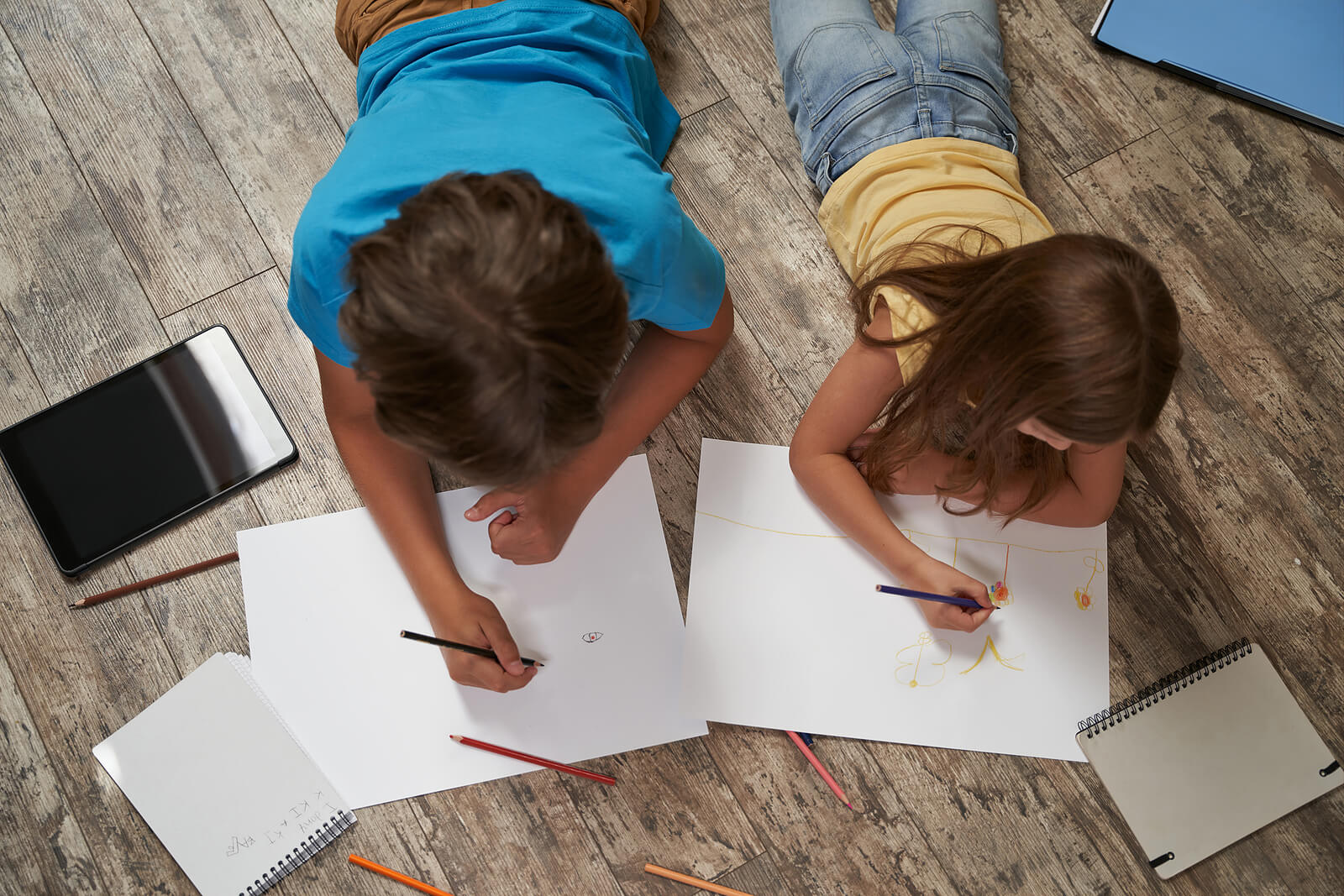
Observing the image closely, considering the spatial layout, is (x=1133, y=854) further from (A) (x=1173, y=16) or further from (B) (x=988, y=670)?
(A) (x=1173, y=16)

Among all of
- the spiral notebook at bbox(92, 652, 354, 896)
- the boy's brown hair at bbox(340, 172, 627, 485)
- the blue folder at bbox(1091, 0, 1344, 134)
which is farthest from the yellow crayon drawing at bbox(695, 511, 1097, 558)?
the blue folder at bbox(1091, 0, 1344, 134)

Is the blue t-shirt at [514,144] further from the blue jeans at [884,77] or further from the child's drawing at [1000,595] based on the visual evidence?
the child's drawing at [1000,595]

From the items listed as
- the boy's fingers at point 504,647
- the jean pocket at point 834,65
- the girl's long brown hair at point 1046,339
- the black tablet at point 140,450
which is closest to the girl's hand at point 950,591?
the girl's long brown hair at point 1046,339

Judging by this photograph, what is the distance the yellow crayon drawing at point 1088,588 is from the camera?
2.58 feet

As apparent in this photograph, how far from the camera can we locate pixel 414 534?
0.75 metres

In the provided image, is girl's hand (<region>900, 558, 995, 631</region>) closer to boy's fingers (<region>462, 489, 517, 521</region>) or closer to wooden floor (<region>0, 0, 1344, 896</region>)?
wooden floor (<region>0, 0, 1344, 896</region>)

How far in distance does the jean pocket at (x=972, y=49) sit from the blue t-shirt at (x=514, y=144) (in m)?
0.34

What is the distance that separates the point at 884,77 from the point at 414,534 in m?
0.61

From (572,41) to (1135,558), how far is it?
2.21 ft

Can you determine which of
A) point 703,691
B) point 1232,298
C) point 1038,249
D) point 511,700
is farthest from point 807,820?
point 1232,298

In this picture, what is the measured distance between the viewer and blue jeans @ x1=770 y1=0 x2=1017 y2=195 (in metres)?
0.84

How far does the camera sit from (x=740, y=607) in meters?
0.78

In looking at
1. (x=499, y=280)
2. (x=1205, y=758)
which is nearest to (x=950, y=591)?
(x=1205, y=758)

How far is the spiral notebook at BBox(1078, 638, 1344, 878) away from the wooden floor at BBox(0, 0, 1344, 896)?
19mm
